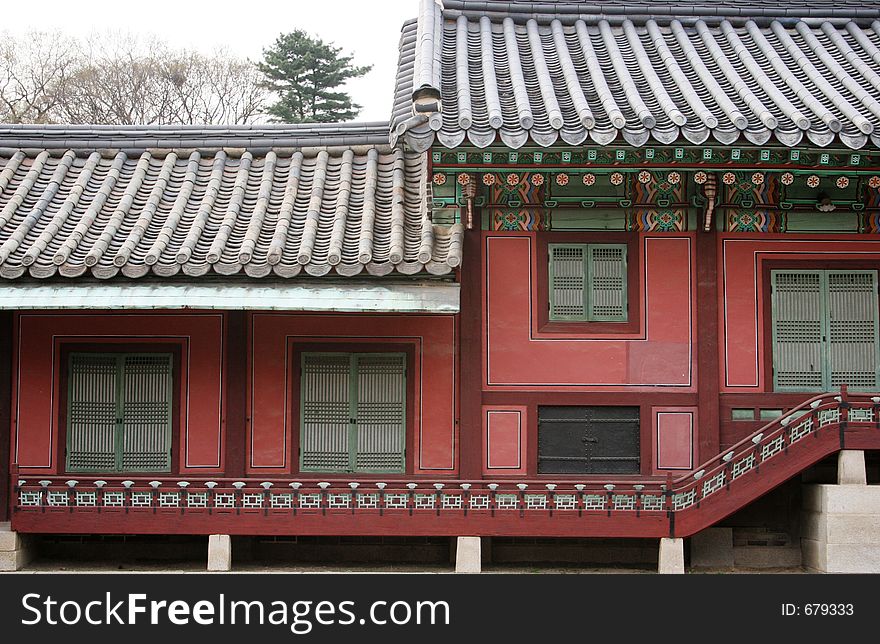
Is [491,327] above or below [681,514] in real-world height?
above

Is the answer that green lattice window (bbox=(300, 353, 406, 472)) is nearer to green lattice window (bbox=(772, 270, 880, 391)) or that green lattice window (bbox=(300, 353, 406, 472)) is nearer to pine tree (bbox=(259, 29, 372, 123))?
green lattice window (bbox=(772, 270, 880, 391))

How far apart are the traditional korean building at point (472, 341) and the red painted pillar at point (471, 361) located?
0.09ft

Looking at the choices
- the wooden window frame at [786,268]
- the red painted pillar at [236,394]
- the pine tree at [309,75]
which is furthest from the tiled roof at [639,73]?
the pine tree at [309,75]

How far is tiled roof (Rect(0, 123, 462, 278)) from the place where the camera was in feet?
35.8

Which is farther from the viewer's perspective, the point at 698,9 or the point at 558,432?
the point at 698,9

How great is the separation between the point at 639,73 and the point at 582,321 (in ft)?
11.0

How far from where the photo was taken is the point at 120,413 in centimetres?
1226

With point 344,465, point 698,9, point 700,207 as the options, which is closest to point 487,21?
point 698,9

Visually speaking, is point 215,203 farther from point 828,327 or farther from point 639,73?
point 828,327

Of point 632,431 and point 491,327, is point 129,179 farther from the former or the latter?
point 632,431

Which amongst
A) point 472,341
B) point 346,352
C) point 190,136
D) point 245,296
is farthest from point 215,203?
point 472,341

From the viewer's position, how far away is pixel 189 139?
13969 mm

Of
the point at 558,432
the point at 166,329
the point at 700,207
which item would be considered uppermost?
the point at 700,207

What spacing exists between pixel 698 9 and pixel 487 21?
3.13 metres
